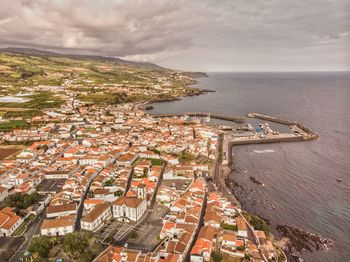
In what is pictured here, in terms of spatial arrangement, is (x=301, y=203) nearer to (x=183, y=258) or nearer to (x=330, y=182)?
(x=330, y=182)

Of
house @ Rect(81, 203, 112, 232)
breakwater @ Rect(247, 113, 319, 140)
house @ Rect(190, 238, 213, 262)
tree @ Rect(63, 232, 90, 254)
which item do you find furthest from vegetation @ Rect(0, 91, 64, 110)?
house @ Rect(190, 238, 213, 262)

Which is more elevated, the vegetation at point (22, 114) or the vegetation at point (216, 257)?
the vegetation at point (22, 114)

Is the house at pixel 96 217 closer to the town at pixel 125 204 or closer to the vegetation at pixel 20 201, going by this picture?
the town at pixel 125 204

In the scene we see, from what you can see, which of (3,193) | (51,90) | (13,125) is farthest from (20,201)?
(51,90)

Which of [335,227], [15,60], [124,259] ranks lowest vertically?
[335,227]

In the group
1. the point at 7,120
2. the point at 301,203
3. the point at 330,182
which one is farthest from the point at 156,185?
the point at 7,120

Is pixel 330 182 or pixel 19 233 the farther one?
pixel 330 182

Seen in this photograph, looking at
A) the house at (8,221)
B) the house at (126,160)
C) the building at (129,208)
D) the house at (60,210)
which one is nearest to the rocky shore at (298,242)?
the building at (129,208)
